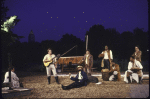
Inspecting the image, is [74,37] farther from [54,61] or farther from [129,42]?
[54,61]

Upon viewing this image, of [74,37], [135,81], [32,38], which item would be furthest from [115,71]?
[32,38]

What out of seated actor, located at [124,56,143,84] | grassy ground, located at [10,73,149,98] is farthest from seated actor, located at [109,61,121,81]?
grassy ground, located at [10,73,149,98]

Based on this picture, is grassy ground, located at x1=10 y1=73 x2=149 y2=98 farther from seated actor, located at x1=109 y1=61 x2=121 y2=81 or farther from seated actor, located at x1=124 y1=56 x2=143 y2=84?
seated actor, located at x1=109 y1=61 x2=121 y2=81

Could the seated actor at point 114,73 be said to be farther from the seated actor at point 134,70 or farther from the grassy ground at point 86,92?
the grassy ground at point 86,92

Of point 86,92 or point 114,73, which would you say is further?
point 114,73

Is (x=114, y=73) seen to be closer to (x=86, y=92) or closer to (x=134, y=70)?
(x=134, y=70)

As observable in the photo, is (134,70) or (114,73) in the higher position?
(134,70)

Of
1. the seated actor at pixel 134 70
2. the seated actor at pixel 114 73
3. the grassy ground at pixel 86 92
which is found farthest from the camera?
the seated actor at pixel 114 73

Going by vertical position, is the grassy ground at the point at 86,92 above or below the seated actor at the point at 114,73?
below

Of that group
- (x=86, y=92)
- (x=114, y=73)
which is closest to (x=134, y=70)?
(x=114, y=73)

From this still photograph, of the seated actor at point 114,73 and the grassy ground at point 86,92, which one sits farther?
the seated actor at point 114,73

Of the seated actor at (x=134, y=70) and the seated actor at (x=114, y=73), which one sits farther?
the seated actor at (x=114, y=73)

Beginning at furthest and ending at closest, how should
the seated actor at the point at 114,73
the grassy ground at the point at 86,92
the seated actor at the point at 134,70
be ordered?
1. the seated actor at the point at 114,73
2. the seated actor at the point at 134,70
3. the grassy ground at the point at 86,92

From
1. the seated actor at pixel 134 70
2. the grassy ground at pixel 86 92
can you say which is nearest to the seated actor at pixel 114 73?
the seated actor at pixel 134 70
